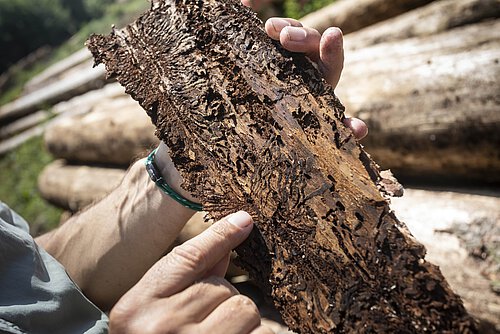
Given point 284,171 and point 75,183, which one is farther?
point 75,183

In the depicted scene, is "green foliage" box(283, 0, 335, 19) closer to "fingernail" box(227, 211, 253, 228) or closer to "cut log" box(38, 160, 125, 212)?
"cut log" box(38, 160, 125, 212)

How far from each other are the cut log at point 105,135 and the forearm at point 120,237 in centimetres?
177

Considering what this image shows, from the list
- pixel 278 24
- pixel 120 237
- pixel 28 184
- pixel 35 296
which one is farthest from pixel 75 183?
pixel 278 24

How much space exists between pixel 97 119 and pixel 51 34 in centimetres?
1654

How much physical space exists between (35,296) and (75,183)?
13.9 ft

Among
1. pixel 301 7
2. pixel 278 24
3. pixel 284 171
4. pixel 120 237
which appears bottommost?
pixel 301 7

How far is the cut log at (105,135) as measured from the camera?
4590 mm

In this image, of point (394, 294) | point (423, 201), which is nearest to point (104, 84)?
point (423, 201)

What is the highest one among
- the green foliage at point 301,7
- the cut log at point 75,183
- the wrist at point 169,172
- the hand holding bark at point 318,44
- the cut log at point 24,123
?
the hand holding bark at point 318,44

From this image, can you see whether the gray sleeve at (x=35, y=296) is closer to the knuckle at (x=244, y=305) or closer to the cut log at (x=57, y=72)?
the knuckle at (x=244, y=305)

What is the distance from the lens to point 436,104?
2689 mm

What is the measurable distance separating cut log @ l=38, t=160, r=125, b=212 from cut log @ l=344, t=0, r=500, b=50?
2.68m

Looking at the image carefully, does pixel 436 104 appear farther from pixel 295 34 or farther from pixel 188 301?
pixel 188 301

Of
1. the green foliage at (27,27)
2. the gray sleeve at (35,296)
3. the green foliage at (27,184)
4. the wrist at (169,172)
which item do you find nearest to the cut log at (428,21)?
the wrist at (169,172)
